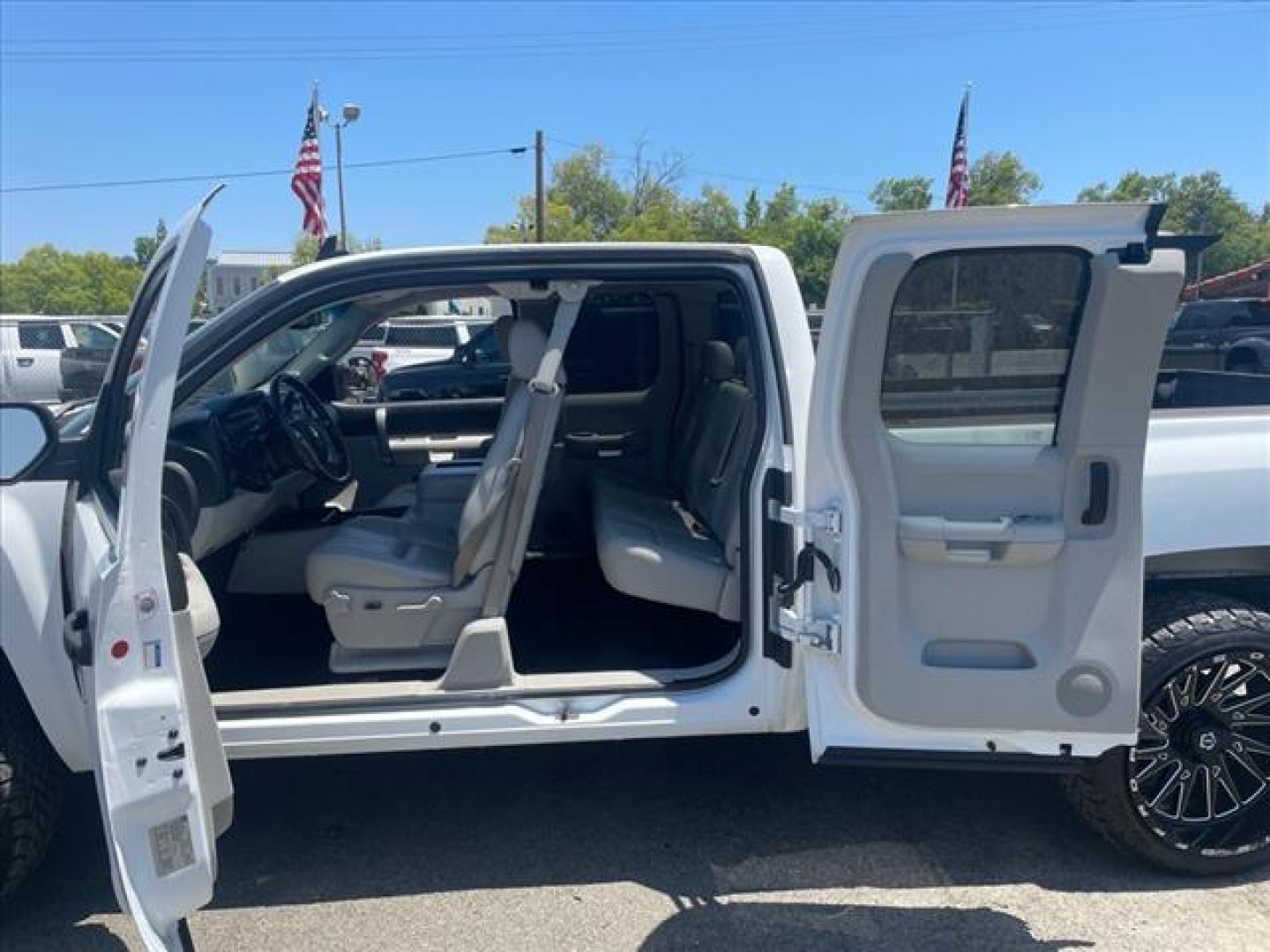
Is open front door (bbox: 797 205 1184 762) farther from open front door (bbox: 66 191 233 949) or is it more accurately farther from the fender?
the fender

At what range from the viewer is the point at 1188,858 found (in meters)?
2.77

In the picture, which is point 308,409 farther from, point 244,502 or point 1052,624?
point 1052,624

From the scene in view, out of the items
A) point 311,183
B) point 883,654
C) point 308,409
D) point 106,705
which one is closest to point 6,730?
point 106,705

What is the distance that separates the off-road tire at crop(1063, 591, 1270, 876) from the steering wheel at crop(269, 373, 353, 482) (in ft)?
9.79

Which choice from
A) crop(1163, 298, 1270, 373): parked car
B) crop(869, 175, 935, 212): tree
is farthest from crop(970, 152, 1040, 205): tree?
crop(1163, 298, 1270, 373): parked car

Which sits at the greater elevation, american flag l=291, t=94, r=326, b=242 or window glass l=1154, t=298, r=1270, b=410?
american flag l=291, t=94, r=326, b=242

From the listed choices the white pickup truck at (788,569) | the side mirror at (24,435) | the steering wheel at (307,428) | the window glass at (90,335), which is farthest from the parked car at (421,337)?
the side mirror at (24,435)

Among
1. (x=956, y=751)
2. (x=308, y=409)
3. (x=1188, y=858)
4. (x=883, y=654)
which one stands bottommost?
(x=1188, y=858)

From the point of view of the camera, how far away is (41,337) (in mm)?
15797

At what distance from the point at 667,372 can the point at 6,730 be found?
299 centimetres

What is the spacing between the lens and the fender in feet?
7.83

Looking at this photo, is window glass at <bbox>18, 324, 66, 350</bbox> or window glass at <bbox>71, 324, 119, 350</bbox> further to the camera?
window glass at <bbox>71, 324, 119, 350</bbox>

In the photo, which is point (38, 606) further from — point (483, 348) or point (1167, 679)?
point (483, 348)

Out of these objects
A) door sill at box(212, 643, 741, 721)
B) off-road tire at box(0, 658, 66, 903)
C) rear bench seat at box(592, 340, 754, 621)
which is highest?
rear bench seat at box(592, 340, 754, 621)
